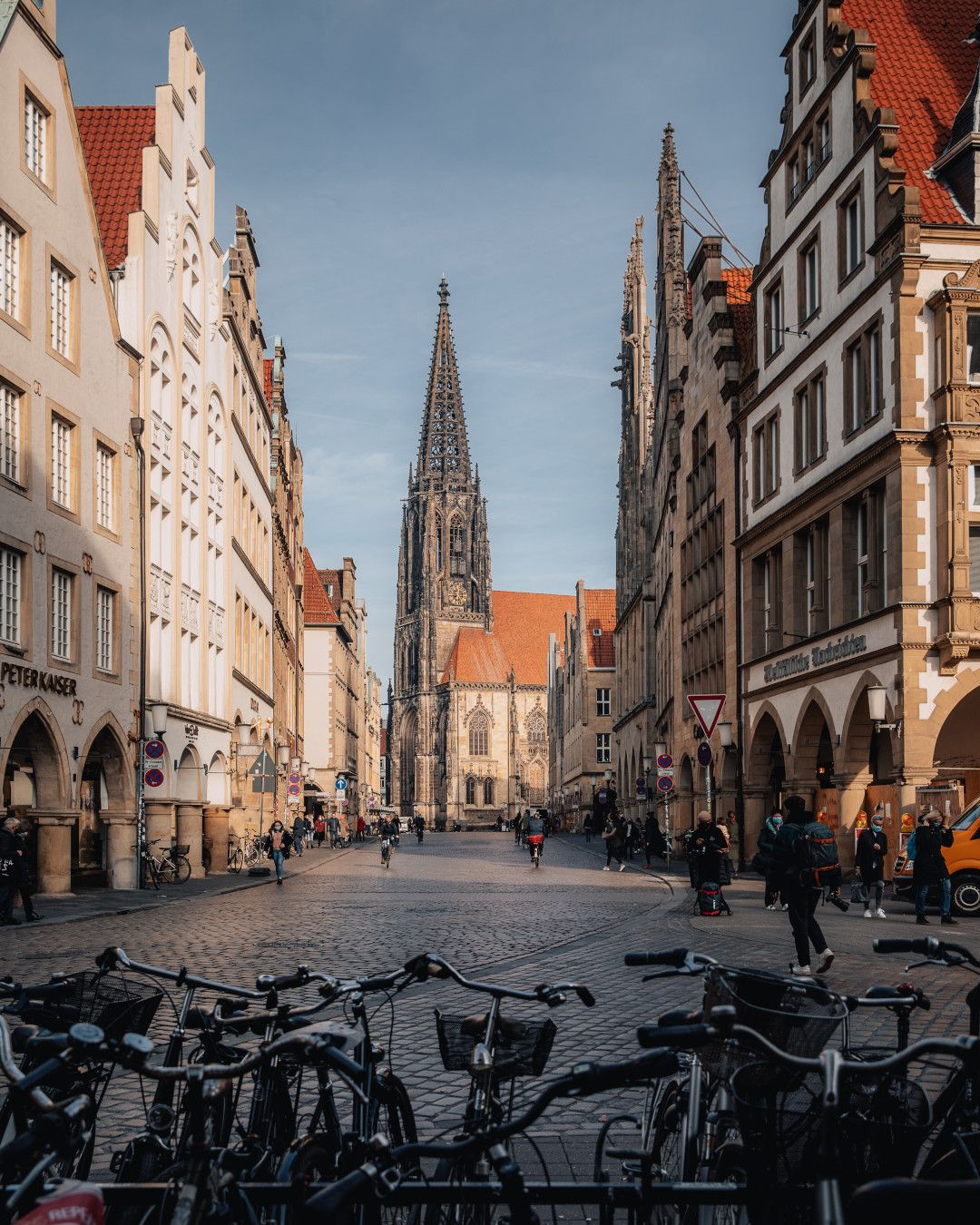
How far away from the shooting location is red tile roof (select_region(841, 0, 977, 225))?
93.6ft

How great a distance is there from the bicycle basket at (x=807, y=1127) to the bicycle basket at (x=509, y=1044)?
71 centimetres

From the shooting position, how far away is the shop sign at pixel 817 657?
2864cm

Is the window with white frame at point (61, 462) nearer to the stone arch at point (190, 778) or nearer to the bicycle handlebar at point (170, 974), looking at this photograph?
the stone arch at point (190, 778)

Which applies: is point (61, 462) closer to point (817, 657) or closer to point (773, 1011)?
point (817, 657)

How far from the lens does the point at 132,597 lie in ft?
103

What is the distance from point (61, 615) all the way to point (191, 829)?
Answer: 32.4 feet

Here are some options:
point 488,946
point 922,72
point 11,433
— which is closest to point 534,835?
A: point 922,72

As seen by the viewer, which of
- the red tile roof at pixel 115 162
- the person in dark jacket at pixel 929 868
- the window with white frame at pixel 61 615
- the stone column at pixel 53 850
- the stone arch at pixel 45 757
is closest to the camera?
the person in dark jacket at pixel 929 868

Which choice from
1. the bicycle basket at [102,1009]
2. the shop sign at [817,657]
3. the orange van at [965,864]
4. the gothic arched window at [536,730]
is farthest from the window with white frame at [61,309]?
the gothic arched window at [536,730]

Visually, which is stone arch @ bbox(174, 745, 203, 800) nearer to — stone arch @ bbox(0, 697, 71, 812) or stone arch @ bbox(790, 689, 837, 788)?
stone arch @ bbox(0, 697, 71, 812)

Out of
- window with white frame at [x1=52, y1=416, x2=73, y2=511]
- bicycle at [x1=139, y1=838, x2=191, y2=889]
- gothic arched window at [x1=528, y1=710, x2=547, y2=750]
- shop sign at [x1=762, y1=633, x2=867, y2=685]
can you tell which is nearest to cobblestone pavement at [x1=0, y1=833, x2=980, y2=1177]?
bicycle at [x1=139, y1=838, x2=191, y2=889]

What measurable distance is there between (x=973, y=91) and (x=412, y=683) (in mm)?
130829

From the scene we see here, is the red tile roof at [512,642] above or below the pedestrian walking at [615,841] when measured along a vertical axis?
above

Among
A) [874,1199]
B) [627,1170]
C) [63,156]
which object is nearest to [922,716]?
[63,156]
